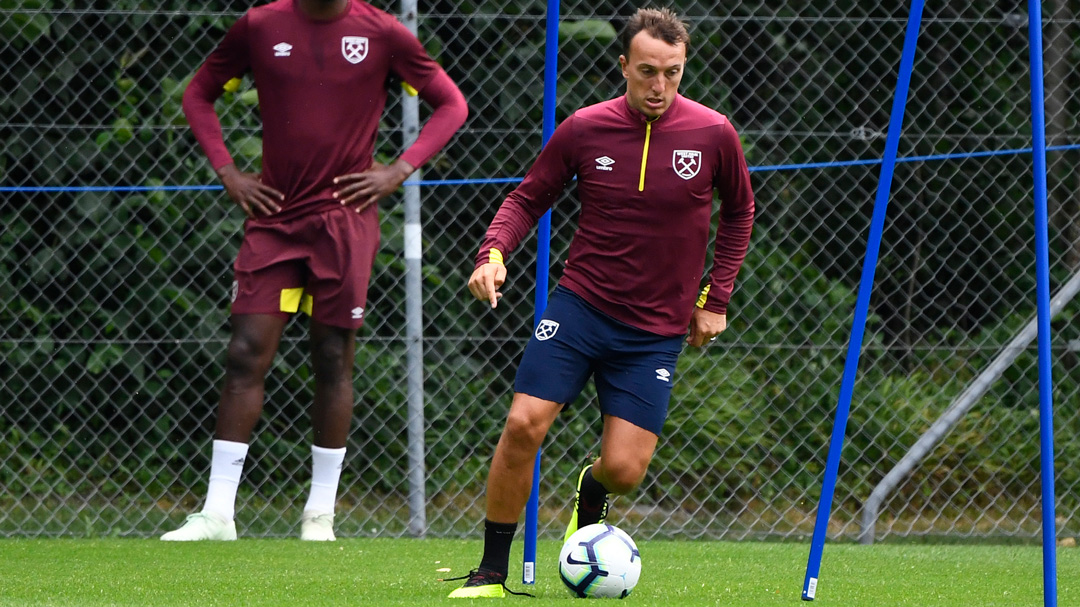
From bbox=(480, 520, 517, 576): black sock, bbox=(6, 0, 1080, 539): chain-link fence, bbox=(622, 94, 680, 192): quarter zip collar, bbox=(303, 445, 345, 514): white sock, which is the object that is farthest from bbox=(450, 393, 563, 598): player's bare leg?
bbox=(6, 0, 1080, 539): chain-link fence

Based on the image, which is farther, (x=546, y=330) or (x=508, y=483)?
(x=546, y=330)

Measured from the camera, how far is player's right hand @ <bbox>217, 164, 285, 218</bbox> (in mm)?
5016

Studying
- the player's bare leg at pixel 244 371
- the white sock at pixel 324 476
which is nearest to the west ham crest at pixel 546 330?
the player's bare leg at pixel 244 371

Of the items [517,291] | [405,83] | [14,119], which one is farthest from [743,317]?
[14,119]

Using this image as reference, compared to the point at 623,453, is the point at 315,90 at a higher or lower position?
higher

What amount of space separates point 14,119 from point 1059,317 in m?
5.05

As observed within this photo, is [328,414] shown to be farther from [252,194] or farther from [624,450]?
[624,450]

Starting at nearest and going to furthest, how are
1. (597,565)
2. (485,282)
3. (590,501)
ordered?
(485,282), (597,565), (590,501)

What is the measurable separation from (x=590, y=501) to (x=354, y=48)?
205 centimetres

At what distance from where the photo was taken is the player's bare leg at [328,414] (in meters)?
5.18

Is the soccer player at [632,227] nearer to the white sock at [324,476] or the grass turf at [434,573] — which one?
the grass turf at [434,573]

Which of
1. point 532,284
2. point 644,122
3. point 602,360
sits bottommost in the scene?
point 602,360

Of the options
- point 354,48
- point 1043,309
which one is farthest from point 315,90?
point 1043,309

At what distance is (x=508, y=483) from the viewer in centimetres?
369
